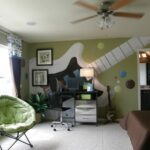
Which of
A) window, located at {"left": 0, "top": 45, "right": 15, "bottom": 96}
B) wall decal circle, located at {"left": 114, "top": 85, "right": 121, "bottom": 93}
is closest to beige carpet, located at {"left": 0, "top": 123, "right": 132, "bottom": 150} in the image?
wall decal circle, located at {"left": 114, "top": 85, "right": 121, "bottom": 93}

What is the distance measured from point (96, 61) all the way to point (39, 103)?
6.63 feet

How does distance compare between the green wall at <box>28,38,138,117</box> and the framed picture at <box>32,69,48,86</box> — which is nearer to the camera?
the green wall at <box>28,38,138,117</box>

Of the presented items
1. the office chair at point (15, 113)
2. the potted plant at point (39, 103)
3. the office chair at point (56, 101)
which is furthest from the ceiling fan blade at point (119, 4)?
the potted plant at point (39, 103)

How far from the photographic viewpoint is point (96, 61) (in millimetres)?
5902

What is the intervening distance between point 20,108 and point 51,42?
2831 mm

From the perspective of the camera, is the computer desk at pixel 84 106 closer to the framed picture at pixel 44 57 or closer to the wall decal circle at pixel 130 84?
the wall decal circle at pixel 130 84

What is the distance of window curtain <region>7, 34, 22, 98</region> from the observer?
4.97 m

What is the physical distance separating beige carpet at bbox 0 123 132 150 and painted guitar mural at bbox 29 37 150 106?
1.25 meters

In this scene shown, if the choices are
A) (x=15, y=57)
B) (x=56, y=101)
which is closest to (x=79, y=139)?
(x=56, y=101)

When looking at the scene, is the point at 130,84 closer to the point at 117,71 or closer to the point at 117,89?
the point at 117,89

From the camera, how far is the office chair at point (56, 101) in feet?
17.3

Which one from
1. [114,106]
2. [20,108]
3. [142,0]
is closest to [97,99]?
[114,106]

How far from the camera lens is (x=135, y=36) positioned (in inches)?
223

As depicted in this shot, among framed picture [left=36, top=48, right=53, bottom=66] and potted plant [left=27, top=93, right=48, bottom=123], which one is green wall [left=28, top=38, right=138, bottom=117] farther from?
potted plant [left=27, top=93, right=48, bottom=123]
